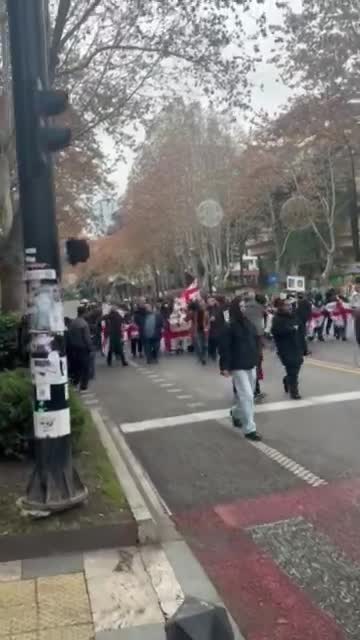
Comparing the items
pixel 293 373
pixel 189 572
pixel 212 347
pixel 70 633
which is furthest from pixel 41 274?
pixel 212 347

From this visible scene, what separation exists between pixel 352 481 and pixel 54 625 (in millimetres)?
3424

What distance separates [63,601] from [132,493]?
196 centimetres

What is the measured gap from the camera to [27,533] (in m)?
5.30

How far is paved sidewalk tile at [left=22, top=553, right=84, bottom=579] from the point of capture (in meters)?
4.87

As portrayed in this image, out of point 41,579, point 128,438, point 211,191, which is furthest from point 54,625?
point 211,191

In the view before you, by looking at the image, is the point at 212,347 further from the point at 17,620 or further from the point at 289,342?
the point at 17,620

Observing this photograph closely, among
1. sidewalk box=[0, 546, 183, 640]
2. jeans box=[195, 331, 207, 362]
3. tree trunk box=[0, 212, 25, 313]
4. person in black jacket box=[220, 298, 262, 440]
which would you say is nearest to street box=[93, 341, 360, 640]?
person in black jacket box=[220, 298, 262, 440]

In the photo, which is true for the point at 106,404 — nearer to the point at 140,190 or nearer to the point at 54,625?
the point at 54,625

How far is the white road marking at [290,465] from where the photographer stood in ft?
22.3

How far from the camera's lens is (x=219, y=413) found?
1081 cm

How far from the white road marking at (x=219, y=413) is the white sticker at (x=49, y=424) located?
444cm

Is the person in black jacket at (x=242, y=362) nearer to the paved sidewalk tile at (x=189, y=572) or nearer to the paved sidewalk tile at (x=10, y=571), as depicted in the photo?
the paved sidewalk tile at (x=189, y=572)

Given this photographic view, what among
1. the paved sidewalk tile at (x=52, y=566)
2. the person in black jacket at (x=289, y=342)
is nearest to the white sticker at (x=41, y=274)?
the paved sidewalk tile at (x=52, y=566)

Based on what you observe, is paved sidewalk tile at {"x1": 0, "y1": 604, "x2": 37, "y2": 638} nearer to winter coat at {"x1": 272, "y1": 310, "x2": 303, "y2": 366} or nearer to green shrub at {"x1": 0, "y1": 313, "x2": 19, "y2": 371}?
green shrub at {"x1": 0, "y1": 313, "x2": 19, "y2": 371}
